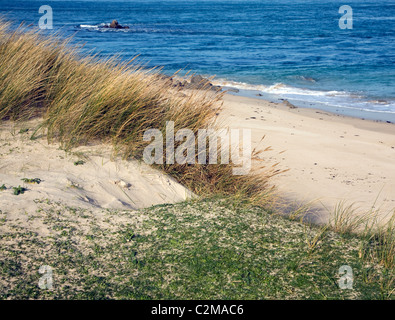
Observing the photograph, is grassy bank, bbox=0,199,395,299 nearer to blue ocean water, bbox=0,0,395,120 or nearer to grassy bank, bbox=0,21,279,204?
grassy bank, bbox=0,21,279,204

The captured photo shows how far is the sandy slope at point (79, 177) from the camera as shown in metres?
4.68

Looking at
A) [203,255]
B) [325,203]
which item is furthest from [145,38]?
[203,255]

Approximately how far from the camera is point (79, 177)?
5074mm

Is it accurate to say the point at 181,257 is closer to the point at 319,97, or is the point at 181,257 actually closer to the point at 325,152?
the point at 325,152

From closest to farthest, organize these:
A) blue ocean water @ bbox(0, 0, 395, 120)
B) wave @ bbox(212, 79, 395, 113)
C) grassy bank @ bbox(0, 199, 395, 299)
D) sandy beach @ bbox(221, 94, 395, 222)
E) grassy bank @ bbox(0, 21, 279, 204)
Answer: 1. grassy bank @ bbox(0, 199, 395, 299)
2. grassy bank @ bbox(0, 21, 279, 204)
3. sandy beach @ bbox(221, 94, 395, 222)
4. wave @ bbox(212, 79, 395, 113)
5. blue ocean water @ bbox(0, 0, 395, 120)

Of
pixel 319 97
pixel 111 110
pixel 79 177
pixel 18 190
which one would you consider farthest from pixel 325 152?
pixel 319 97

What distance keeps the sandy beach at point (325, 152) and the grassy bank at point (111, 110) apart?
854 mm

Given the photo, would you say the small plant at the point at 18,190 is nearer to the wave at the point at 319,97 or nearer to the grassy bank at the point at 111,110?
the grassy bank at the point at 111,110

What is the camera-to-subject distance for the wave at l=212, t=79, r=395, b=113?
1480 centimetres

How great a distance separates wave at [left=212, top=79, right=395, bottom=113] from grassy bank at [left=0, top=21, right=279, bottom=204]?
969 centimetres

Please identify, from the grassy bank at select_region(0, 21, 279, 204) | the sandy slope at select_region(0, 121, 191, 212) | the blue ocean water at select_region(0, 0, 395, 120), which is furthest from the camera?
the blue ocean water at select_region(0, 0, 395, 120)

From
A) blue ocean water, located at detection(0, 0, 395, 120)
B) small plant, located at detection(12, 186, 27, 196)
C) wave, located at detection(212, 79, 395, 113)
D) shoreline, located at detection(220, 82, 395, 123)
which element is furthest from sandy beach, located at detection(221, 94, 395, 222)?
small plant, located at detection(12, 186, 27, 196)
